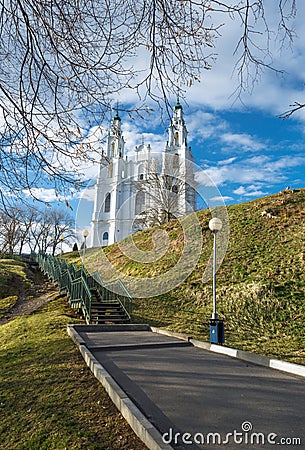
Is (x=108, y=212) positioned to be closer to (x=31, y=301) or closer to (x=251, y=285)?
(x=31, y=301)

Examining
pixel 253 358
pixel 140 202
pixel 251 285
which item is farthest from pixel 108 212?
pixel 253 358

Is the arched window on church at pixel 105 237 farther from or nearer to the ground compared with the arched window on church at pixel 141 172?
nearer to the ground

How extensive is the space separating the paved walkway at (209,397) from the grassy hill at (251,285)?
2.35 meters

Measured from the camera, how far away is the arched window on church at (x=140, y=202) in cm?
3064

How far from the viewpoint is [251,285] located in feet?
43.8

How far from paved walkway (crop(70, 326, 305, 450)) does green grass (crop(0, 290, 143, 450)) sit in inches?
15.1

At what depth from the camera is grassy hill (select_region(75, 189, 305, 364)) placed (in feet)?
33.4

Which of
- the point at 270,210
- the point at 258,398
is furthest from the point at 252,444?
the point at 270,210

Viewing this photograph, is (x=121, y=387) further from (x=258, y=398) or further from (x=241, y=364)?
(x=241, y=364)

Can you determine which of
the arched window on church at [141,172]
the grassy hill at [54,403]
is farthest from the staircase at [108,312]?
the arched window on church at [141,172]

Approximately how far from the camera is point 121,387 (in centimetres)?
476

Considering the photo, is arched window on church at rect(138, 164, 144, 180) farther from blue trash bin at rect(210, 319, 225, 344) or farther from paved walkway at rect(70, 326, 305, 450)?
paved walkway at rect(70, 326, 305, 450)

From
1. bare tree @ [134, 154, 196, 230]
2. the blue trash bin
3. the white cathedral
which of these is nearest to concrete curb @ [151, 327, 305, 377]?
the blue trash bin

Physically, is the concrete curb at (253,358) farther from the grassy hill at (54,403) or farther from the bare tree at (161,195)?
the bare tree at (161,195)
